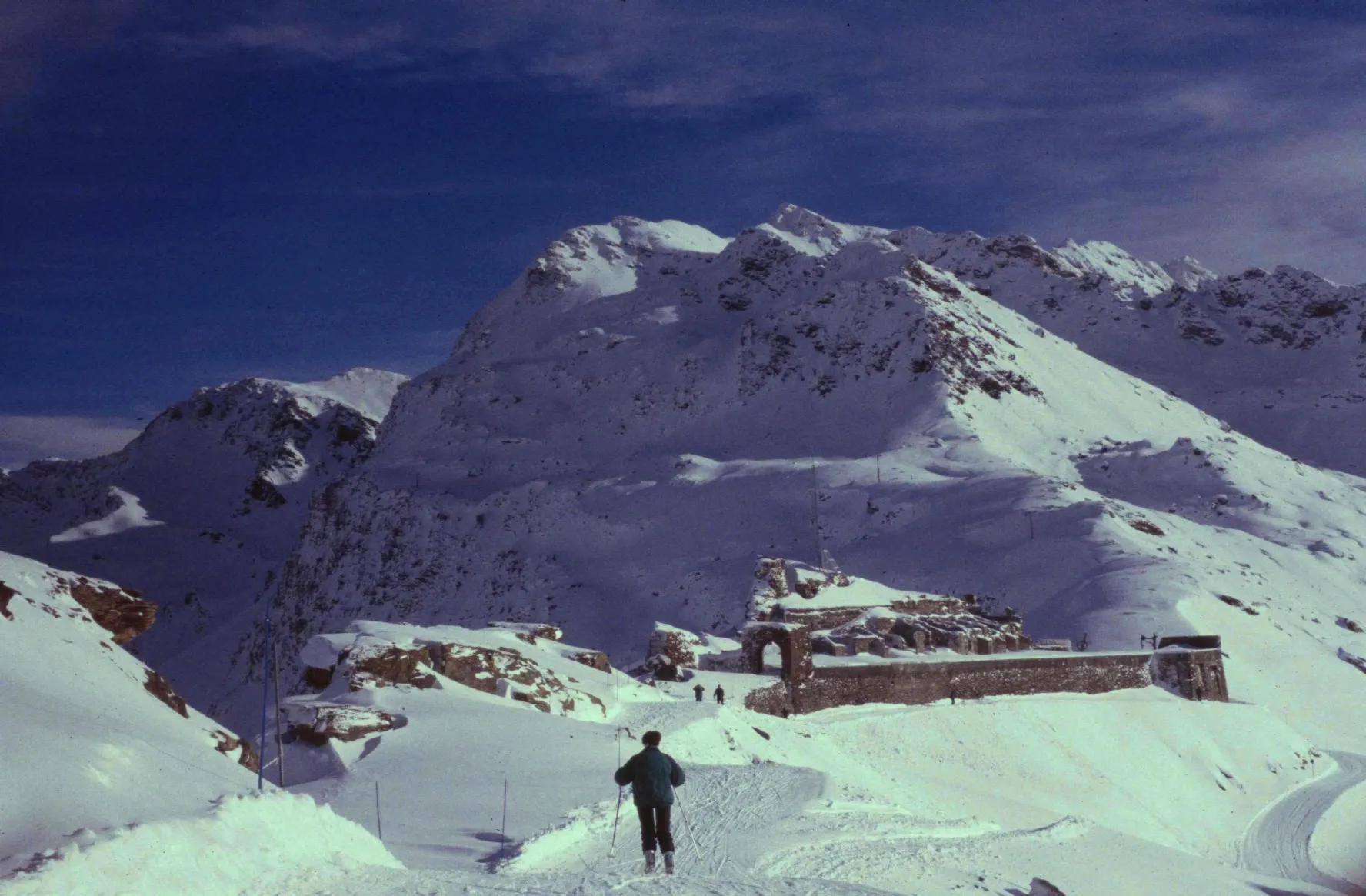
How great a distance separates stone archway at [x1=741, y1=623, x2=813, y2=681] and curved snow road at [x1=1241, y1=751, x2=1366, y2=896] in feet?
35.8

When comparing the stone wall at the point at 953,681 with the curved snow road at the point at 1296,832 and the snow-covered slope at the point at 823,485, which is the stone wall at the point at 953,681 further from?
the snow-covered slope at the point at 823,485

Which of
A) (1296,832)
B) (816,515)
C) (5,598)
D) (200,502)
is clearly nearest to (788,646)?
(1296,832)

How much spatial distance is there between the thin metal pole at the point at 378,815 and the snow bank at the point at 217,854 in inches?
107

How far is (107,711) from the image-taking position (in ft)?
38.0

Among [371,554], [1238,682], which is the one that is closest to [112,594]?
[1238,682]

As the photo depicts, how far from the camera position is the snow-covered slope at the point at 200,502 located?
102 meters

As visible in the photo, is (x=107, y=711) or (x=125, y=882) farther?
(x=107, y=711)

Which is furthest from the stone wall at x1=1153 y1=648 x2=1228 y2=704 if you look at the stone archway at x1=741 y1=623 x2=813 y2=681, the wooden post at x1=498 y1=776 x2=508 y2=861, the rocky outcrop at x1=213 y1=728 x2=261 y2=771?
the rocky outcrop at x1=213 y1=728 x2=261 y2=771

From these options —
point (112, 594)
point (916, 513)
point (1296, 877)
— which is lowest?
point (1296, 877)

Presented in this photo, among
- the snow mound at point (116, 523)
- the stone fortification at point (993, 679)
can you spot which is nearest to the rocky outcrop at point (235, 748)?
the stone fortification at point (993, 679)

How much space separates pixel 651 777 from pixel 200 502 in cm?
13649

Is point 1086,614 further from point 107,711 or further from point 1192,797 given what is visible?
point 107,711

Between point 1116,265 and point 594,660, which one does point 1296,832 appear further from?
point 1116,265

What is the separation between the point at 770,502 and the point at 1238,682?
30547 millimetres
